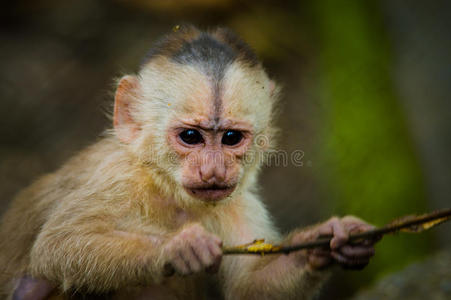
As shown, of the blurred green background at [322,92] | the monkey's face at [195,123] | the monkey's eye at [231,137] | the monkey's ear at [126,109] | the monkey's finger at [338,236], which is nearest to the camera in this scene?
the monkey's finger at [338,236]

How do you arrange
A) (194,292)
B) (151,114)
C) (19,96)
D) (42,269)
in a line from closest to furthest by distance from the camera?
(42,269), (151,114), (194,292), (19,96)

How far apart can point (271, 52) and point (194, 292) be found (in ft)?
12.8

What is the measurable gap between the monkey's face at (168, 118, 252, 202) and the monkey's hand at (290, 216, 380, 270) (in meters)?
0.64

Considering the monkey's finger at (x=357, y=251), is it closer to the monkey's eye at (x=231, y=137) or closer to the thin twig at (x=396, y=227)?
the thin twig at (x=396, y=227)

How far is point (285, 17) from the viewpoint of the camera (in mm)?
6785

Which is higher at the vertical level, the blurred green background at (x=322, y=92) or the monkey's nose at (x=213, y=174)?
the blurred green background at (x=322, y=92)

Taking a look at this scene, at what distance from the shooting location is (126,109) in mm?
3842

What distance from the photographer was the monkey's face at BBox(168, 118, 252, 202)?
3260mm

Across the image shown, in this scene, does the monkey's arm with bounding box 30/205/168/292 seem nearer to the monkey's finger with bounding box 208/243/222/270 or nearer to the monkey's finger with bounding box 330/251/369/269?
the monkey's finger with bounding box 208/243/222/270

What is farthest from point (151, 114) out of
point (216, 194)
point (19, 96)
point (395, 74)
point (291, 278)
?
point (395, 74)

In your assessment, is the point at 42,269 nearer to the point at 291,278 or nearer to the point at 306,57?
the point at 291,278

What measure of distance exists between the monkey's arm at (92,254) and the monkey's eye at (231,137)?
813 mm

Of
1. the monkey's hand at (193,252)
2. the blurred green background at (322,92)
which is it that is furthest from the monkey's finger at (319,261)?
the blurred green background at (322,92)

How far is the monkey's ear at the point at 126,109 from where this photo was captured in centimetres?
375
